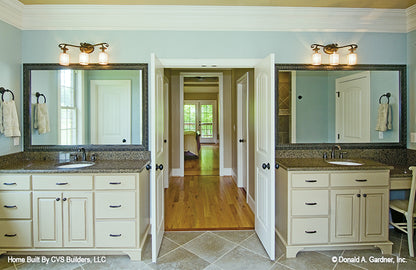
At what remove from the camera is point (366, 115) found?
122 inches

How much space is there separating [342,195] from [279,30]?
1.91 meters

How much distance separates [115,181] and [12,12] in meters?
2.12

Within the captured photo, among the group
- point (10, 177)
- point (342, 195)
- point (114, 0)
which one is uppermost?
point (114, 0)

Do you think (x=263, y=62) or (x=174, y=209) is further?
(x=174, y=209)

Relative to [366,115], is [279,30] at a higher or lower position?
higher

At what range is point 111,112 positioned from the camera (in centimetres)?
298

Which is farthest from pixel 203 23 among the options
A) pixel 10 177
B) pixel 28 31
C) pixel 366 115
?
pixel 10 177

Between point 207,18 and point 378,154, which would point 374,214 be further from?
point 207,18

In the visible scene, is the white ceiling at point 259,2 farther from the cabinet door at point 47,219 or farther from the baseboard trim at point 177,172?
the baseboard trim at point 177,172

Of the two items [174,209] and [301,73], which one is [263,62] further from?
[174,209]

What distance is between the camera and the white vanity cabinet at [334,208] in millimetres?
2482

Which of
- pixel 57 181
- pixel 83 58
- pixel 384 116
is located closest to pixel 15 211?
pixel 57 181

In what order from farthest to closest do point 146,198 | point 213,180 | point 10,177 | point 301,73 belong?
point 213,180, point 301,73, point 146,198, point 10,177

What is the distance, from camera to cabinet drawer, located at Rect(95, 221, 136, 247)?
243 centimetres
